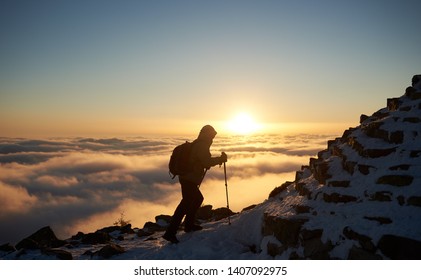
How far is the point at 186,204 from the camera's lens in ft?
32.7

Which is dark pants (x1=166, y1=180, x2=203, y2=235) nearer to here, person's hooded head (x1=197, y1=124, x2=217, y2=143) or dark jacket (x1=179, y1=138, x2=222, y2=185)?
dark jacket (x1=179, y1=138, x2=222, y2=185)

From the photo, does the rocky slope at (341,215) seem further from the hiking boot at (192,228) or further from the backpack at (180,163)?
the backpack at (180,163)

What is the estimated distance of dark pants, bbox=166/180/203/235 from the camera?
9797mm

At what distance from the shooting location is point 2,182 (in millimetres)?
193500

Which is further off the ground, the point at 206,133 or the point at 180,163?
the point at 206,133

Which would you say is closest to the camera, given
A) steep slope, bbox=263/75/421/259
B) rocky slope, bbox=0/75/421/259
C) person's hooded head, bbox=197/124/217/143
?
steep slope, bbox=263/75/421/259

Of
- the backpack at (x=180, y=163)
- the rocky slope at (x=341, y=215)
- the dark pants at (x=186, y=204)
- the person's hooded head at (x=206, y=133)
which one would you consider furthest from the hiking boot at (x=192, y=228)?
the person's hooded head at (x=206, y=133)

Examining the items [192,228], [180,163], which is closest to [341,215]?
[180,163]

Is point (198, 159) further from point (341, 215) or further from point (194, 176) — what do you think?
point (341, 215)

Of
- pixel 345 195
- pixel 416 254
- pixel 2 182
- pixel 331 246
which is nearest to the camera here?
pixel 416 254

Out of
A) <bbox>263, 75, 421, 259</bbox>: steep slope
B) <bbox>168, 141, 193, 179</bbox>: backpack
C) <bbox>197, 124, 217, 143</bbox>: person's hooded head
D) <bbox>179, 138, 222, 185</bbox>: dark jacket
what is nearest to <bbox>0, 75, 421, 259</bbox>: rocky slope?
<bbox>263, 75, 421, 259</bbox>: steep slope

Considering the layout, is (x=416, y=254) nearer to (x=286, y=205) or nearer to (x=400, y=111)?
(x=286, y=205)

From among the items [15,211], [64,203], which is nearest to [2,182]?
[15,211]
